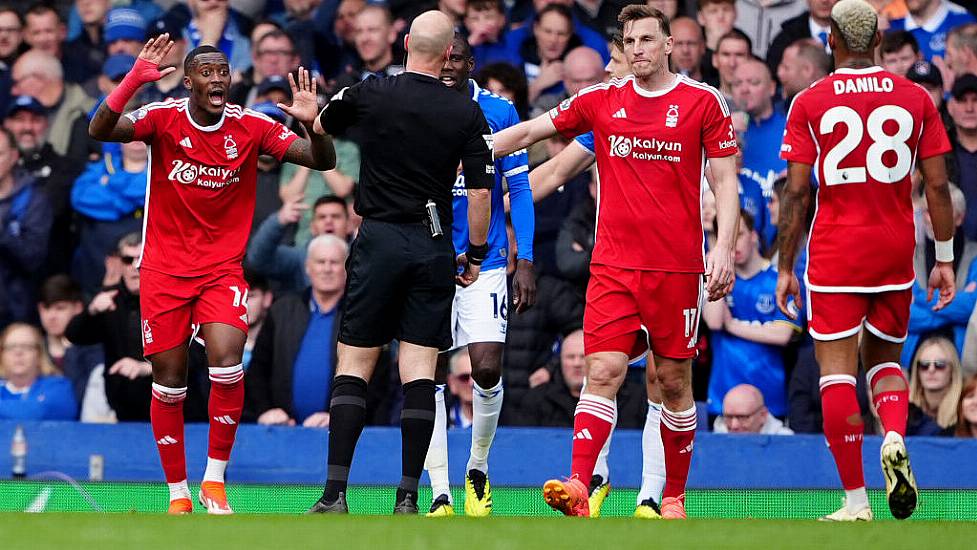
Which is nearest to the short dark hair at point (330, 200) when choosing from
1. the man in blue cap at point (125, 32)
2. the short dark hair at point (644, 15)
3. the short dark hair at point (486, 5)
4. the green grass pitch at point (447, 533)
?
the short dark hair at point (486, 5)

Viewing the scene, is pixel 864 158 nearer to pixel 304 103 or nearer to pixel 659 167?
pixel 659 167

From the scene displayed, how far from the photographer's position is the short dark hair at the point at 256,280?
1309 cm

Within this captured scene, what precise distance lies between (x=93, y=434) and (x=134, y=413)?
1.24 feet

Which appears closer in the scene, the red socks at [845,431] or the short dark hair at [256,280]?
the red socks at [845,431]

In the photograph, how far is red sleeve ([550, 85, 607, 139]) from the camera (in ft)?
28.1

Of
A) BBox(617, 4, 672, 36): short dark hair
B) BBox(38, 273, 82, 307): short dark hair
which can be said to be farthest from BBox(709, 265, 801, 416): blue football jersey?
BBox(38, 273, 82, 307): short dark hair

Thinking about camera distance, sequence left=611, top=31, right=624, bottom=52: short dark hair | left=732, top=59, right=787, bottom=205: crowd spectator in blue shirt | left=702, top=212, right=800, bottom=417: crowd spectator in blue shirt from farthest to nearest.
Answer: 1. left=732, top=59, right=787, bottom=205: crowd spectator in blue shirt
2. left=702, top=212, right=800, bottom=417: crowd spectator in blue shirt
3. left=611, top=31, right=624, bottom=52: short dark hair

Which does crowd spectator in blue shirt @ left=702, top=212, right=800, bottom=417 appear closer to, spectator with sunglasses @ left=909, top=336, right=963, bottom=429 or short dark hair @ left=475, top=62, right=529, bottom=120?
spectator with sunglasses @ left=909, top=336, right=963, bottom=429

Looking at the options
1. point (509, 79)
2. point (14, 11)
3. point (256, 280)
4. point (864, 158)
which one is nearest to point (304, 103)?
point (864, 158)

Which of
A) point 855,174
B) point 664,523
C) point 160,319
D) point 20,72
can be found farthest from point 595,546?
point 20,72

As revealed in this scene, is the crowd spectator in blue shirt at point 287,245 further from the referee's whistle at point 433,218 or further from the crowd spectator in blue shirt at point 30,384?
the referee's whistle at point 433,218

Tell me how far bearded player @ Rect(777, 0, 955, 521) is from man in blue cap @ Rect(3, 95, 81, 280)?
23.9 feet

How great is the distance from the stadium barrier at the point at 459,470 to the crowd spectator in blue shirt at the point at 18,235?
1367 mm

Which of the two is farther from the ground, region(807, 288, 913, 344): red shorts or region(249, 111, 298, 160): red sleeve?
region(249, 111, 298, 160): red sleeve
